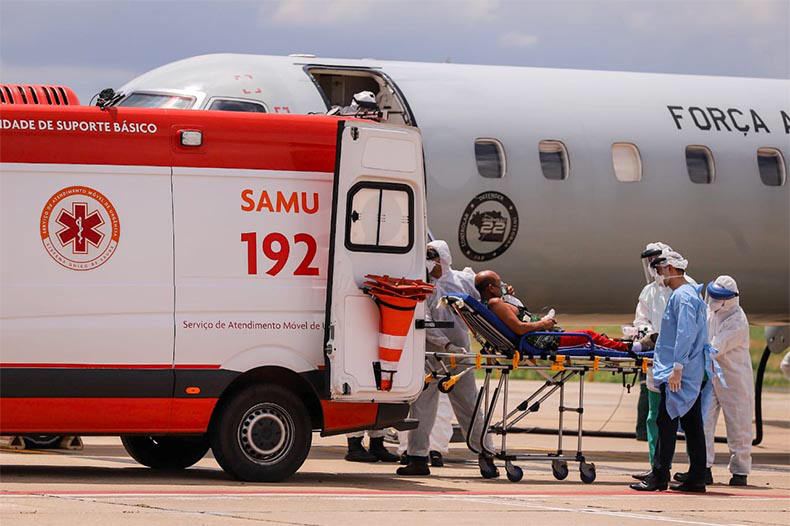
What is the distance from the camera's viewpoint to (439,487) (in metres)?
11.2

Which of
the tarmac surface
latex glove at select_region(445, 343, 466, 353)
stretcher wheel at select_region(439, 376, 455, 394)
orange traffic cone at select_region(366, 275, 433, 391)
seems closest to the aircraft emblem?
the tarmac surface

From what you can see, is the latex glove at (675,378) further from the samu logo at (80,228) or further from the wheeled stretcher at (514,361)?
the samu logo at (80,228)

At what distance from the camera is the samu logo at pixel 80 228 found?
1043 centimetres

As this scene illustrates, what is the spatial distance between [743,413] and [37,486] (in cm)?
631

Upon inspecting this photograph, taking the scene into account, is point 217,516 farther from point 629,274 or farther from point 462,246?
point 629,274

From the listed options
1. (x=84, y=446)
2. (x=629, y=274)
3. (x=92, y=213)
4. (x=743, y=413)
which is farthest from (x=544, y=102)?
(x=92, y=213)

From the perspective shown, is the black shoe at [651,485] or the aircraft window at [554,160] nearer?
the black shoe at [651,485]

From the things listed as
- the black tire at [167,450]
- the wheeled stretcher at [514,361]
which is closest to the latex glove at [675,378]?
the wheeled stretcher at [514,361]

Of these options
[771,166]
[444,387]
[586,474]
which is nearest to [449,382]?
[444,387]

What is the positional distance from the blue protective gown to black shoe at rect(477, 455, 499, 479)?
5.20 ft

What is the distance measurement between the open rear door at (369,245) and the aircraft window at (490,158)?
205 inches

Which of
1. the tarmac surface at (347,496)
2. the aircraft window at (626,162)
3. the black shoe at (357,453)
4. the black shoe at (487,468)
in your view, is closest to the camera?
the tarmac surface at (347,496)

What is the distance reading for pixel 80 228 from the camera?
34.4ft

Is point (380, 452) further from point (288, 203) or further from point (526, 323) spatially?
point (288, 203)
